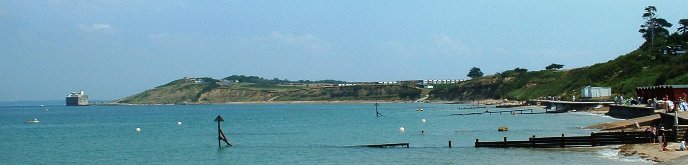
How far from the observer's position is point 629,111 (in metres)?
78.5

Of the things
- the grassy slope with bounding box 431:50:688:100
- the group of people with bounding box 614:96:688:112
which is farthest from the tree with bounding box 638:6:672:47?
the group of people with bounding box 614:96:688:112

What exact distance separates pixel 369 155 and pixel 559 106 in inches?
3070

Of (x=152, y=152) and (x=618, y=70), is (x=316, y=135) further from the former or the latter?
(x=618, y=70)

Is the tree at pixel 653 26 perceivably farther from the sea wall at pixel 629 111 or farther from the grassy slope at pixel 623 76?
the sea wall at pixel 629 111

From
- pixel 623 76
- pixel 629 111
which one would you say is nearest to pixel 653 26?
pixel 623 76

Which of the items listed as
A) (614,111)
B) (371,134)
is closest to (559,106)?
(614,111)

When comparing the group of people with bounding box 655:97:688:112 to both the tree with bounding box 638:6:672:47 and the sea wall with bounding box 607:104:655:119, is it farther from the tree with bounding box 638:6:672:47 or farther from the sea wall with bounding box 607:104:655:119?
the tree with bounding box 638:6:672:47

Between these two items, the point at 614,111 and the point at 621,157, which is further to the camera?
the point at 614,111

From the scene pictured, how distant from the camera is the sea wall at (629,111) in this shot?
71900mm

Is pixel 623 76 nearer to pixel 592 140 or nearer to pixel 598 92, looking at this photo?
pixel 598 92

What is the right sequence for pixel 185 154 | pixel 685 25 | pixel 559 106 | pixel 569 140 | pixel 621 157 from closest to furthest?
pixel 621 157 → pixel 569 140 → pixel 185 154 → pixel 559 106 → pixel 685 25

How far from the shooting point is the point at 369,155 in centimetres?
4775

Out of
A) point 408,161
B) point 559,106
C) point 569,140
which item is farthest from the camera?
point 559,106

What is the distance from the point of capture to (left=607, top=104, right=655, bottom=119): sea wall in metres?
71.9
